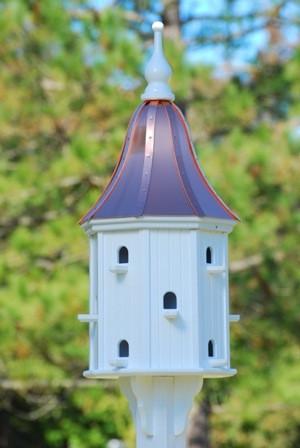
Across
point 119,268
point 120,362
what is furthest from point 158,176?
point 120,362

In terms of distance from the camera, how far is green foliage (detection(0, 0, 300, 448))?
10.9 meters

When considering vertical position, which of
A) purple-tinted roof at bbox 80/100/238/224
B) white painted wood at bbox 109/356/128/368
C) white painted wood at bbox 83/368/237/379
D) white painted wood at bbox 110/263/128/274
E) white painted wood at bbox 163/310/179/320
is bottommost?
white painted wood at bbox 83/368/237/379

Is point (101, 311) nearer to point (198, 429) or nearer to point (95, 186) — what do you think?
point (95, 186)

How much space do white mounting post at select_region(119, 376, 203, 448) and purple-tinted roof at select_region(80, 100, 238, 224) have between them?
2.15 feet

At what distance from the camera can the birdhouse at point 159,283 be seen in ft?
16.9

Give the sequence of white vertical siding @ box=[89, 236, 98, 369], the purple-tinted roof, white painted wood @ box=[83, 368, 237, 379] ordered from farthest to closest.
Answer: white vertical siding @ box=[89, 236, 98, 369] < the purple-tinted roof < white painted wood @ box=[83, 368, 237, 379]

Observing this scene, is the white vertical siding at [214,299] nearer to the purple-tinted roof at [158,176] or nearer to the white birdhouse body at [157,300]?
the white birdhouse body at [157,300]

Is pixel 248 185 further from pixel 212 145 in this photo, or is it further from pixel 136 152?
pixel 136 152

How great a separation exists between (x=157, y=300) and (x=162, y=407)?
1.37 feet

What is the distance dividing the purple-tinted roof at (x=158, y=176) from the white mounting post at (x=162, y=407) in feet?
2.15

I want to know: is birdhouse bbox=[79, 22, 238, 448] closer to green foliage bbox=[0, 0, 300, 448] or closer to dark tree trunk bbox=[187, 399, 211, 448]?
green foliage bbox=[0, 0, 300, 448]

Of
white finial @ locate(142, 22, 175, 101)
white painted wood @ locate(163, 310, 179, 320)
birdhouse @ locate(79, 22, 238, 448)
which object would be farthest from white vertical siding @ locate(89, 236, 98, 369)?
white finial @ locate(142, 22, 175, 101)

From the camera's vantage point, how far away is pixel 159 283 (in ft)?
16.9

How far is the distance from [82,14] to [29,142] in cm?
143
